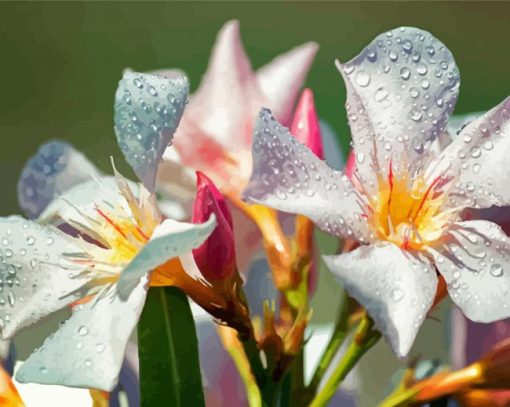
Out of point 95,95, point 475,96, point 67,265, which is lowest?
point 475,96

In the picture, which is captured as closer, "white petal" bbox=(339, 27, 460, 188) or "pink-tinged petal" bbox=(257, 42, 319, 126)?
"white petal" bbox=(339, 27, 460, 188)

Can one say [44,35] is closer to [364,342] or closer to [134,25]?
[134,25]

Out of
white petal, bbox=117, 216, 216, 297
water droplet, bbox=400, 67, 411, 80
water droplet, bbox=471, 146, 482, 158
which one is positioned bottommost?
water droplet, bbox=471, 146, 482, 158

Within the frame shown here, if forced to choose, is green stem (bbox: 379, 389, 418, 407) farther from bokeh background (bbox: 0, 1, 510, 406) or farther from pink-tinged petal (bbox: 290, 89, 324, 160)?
bokeh background (bbox: 0, 1, 510, 406)

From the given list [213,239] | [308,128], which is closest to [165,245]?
[213,239]

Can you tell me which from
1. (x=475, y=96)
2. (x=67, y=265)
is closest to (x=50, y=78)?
(x=475, y=96)

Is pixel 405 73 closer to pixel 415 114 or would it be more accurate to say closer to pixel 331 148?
pixel 415 114

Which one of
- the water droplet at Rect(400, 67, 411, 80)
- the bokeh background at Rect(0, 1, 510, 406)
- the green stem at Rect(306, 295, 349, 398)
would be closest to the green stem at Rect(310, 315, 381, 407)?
the green stem at Rect(306, 295, 349, 398)
